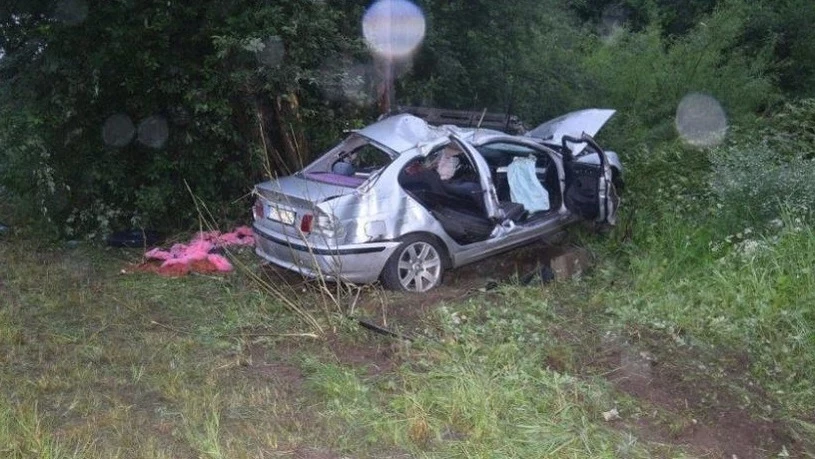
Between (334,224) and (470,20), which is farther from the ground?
(470,20)

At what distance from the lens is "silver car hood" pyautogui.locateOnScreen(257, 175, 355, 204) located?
7.28 meters

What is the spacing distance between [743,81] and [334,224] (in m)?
9.88

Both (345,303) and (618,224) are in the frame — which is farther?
(618,224)

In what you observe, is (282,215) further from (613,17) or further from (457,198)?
(613,17)

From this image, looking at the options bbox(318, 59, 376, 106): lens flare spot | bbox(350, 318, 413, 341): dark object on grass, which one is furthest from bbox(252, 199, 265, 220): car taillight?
bbox(350, 318, 413, 341): dark object on grass

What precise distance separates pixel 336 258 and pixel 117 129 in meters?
4.35

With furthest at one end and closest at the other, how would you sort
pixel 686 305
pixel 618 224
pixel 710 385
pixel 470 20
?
pixel 470 20, pixel 618 224, pixel 686 305, pixel 710 385

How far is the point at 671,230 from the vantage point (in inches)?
317

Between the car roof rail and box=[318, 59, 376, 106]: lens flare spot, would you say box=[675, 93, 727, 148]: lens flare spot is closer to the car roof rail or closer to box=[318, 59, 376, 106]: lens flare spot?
the car roof rail

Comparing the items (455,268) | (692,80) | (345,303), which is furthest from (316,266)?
(692,80)

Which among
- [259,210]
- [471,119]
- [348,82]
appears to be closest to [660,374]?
[259,210]

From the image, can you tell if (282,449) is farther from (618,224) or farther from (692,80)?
(692,80)

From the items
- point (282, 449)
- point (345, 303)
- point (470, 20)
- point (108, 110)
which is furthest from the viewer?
point (470, 20)

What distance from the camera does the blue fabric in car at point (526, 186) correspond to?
8.48 m
